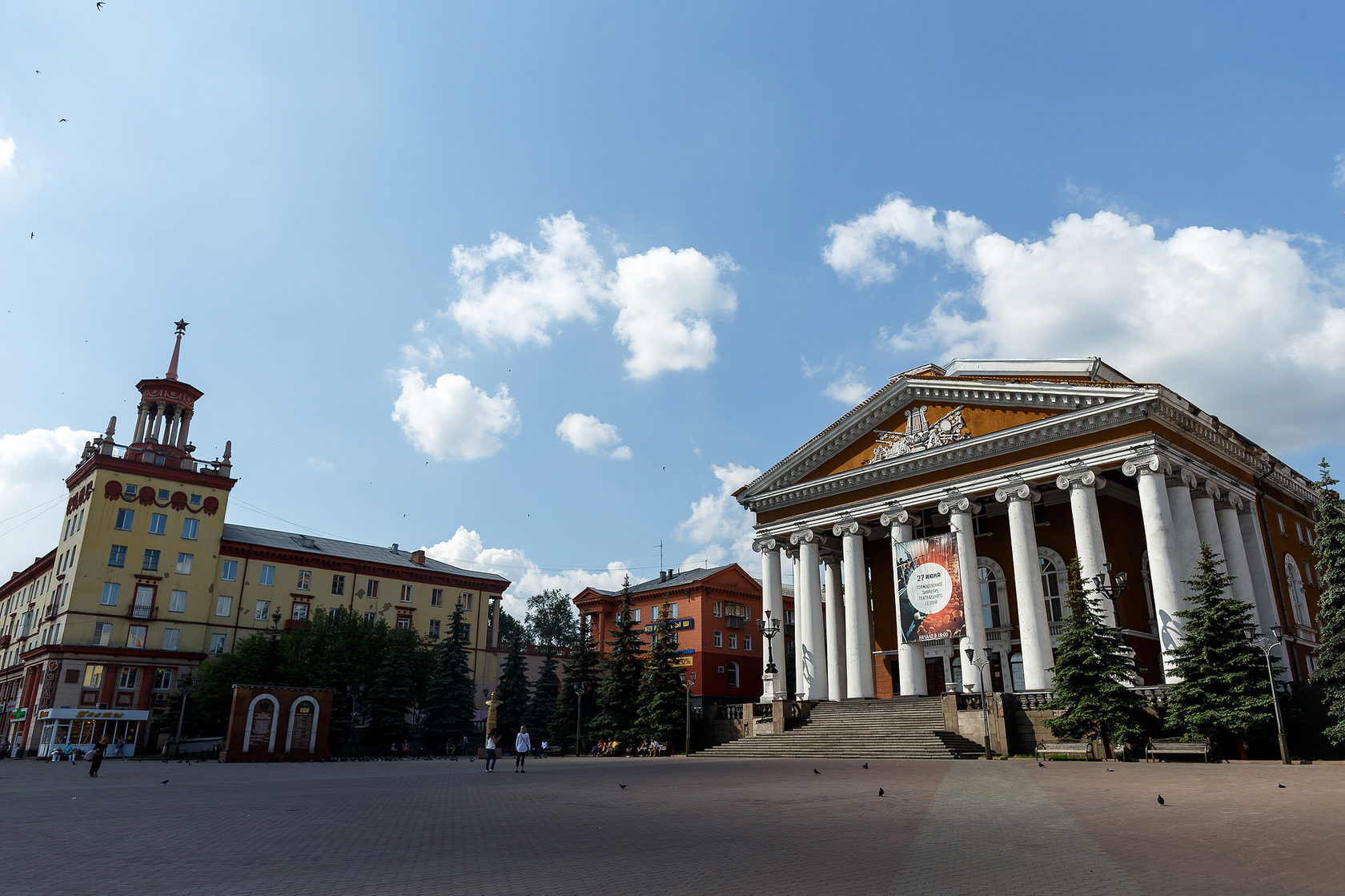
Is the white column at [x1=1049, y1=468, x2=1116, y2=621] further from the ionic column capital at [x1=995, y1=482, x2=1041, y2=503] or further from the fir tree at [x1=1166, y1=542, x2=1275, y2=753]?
the fir tree at [x1=1166, y1=542, x2=1275, y2=753]

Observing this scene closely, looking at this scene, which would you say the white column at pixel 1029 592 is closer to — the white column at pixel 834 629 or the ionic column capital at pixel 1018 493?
the ionic column capital at pixel 1018 493

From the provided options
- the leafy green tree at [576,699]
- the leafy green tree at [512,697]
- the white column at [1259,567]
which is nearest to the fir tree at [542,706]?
the leafy green tree at [512,697]

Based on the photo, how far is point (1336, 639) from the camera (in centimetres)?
2225

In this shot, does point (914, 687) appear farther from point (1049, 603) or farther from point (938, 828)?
point (938, 828)

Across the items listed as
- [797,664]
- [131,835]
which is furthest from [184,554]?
[131,835]

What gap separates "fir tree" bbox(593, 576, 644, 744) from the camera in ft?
131

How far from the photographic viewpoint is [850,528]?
117 ft

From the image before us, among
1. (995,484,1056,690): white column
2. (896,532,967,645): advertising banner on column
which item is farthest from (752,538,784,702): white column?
(995,484,1056,690): white column

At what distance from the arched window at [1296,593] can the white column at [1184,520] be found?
9.73 m

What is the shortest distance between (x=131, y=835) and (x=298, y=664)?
136 ft

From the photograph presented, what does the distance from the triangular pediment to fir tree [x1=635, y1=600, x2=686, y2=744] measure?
8.89m

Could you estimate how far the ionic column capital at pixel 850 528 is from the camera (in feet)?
117

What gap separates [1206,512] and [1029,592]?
7.73m

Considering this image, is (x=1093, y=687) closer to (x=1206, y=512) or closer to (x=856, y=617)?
(x=1206, y=512)
